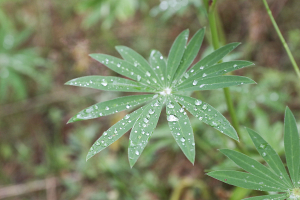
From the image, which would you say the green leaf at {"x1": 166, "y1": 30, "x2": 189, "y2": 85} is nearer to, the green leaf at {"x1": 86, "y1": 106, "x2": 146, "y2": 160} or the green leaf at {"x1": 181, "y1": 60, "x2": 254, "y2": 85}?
the green leaf at {"x1": 181, "y1": 60, "x2": 254, "y2": 85}

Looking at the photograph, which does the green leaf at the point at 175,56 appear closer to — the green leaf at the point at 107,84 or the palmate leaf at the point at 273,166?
the green leaf at the point at 107,84

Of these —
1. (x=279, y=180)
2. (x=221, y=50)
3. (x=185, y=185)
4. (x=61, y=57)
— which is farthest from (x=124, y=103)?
(x=61, y=57)

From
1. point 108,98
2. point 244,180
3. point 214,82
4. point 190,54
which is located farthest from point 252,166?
point 108,98

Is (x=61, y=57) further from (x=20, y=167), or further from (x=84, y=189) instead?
(x=84, y=189)

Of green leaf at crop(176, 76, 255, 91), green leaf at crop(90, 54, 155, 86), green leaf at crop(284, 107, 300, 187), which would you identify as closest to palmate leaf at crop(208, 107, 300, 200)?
green leaf at crop(284, 107, 300, 187)

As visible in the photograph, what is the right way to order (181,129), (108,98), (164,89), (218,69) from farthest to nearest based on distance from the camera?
1. (108,98)
2. (164,89)
3. (218,69)
4. (181,129)

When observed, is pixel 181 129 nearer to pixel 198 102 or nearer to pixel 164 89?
pixel 198 102
